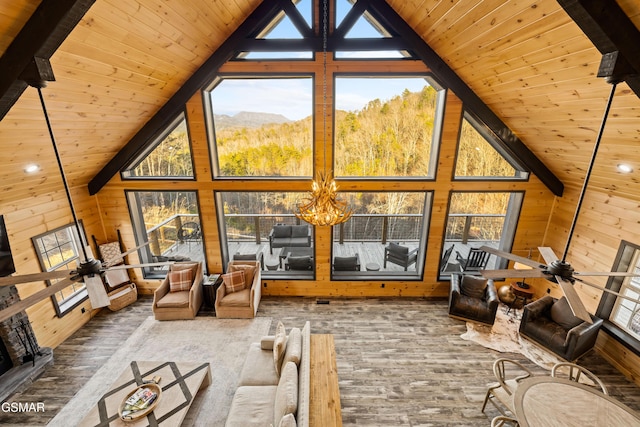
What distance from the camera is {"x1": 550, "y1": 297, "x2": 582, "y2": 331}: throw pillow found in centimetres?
447

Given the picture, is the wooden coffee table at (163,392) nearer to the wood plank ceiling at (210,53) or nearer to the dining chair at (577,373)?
the wood plank ceiling at (210,53)

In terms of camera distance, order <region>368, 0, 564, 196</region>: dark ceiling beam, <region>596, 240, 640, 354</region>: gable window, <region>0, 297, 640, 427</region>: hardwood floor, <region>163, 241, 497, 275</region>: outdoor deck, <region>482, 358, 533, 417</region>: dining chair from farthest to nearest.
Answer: <region>163, 241, 497, 275</region>: outdoor deck, <region>368, 0, 564, 196</region>: dark ceiling beam, <region>596, 240, 640, 354</region>: gable window, <region>0, 297, 640, 427</region>: hardwood floor, <region>482, 358, 533, 417</region>: dining chair

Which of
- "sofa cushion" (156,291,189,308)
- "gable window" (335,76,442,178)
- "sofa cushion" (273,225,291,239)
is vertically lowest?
"sofa cushion" (156,291,189,308)

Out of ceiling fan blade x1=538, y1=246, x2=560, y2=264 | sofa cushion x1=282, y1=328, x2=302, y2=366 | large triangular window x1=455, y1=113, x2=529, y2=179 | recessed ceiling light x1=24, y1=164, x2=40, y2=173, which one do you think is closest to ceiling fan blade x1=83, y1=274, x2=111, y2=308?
sofa cushion x1=282, y1=328, x2=302, y2=366

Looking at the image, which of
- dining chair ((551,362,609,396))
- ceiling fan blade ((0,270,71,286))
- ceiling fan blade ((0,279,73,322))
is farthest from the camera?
dining chair ((551,362,609,396))

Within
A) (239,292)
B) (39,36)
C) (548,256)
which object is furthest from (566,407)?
(39,36)

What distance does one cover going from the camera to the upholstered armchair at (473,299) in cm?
504

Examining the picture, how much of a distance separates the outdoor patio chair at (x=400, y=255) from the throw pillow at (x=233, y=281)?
3.36 meters

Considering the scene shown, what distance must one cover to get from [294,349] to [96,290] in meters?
2.14

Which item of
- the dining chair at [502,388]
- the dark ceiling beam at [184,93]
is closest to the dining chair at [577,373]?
the dining chair at [502,388]

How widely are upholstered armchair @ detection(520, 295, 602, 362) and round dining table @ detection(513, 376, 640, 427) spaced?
1.70m

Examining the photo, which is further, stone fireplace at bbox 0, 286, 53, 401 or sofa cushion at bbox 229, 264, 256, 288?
sofa cushion at bbox 229, 264, 256, 288

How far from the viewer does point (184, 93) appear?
4781mm

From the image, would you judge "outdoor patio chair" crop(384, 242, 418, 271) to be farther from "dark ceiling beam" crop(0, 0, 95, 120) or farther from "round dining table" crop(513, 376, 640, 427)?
"dark ceiling beam" crop(0, 0, 95, 120)
